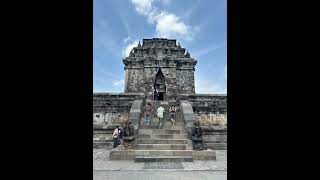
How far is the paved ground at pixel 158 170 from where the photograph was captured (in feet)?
23.7

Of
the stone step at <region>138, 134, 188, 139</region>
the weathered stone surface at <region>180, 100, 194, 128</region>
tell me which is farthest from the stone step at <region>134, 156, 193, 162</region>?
the weathered stone surface at <region>180, 100, 194, 128</region>

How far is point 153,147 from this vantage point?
1093cm

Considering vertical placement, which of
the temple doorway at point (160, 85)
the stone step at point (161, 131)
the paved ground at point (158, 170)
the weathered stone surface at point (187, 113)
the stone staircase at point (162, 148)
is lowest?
the paved ground at point (158, 170)

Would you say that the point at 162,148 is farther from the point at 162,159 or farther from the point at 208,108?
the point at 208,108

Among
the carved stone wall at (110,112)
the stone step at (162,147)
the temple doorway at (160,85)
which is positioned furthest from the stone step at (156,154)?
the temple doorway at (160,85)

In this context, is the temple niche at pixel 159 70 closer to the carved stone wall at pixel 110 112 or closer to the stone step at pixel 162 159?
the carved stone wall at pixel 110 112

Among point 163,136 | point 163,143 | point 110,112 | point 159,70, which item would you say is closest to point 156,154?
point 163,143

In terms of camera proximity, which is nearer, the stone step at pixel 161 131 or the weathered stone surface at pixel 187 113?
the stone step at pixel 161 131

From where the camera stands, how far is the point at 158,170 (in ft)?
26.6

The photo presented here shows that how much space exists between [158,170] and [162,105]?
863 centimetres

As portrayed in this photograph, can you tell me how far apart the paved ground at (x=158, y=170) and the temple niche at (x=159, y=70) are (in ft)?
53.4
